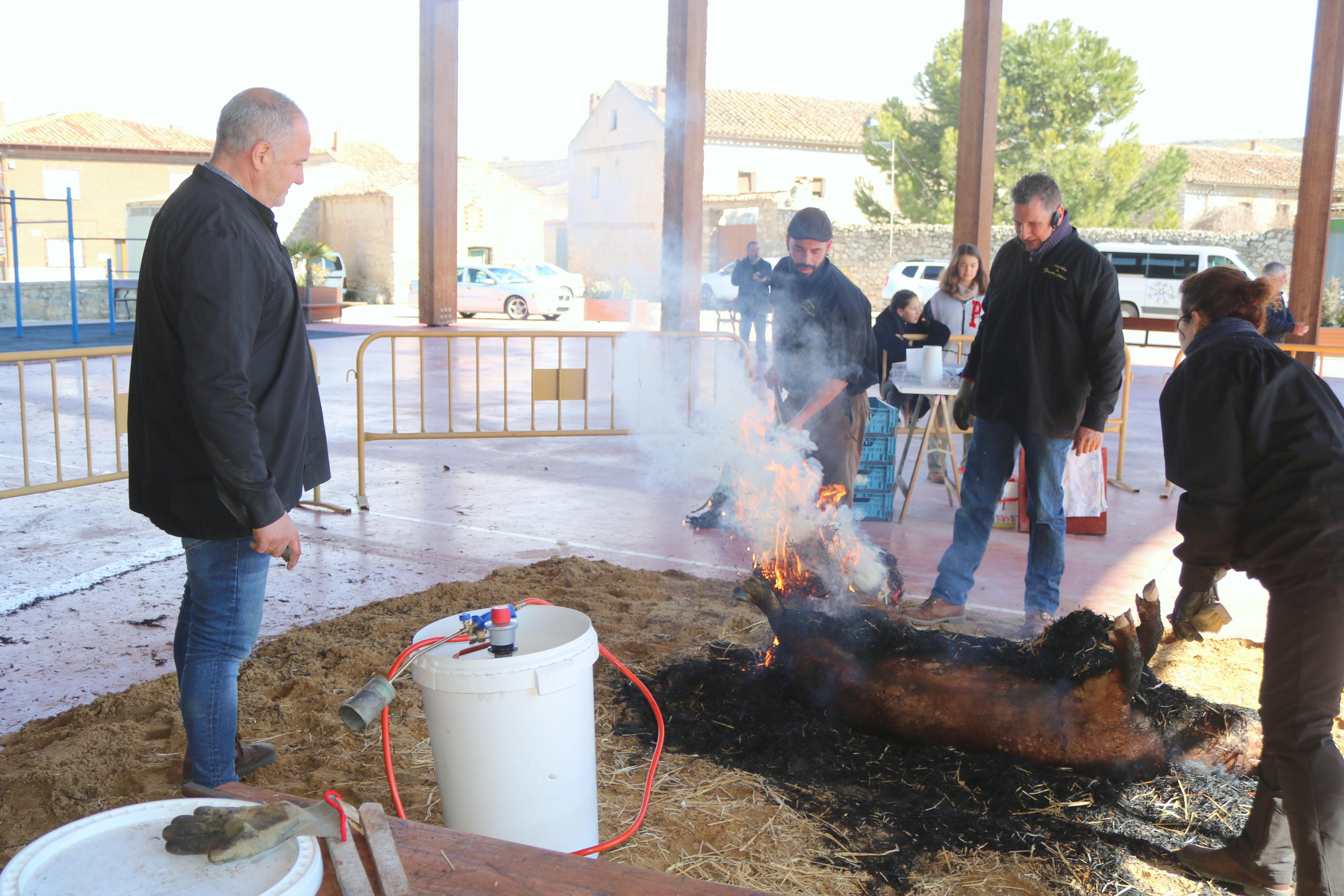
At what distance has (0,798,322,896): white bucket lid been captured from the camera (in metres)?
1.61

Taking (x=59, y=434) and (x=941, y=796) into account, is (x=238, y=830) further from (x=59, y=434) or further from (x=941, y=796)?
(x=59, y=434)

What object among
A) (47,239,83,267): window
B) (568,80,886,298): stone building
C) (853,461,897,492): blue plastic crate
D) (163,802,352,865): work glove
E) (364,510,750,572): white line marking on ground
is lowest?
(364,510,750,572): white line marking on ground

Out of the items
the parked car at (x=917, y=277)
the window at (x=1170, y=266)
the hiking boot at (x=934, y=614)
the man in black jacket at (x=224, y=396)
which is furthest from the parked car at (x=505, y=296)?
the man in black jacket at (x=224, y=396)

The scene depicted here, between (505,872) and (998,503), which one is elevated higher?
(998,503)

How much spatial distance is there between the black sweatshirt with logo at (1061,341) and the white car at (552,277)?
25.8 m

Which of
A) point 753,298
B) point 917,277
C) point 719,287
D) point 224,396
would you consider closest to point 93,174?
point 719,287

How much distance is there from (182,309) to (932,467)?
7.23m

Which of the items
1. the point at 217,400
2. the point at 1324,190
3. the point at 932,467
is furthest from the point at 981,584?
the point at 1324,190

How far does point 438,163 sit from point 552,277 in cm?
1153

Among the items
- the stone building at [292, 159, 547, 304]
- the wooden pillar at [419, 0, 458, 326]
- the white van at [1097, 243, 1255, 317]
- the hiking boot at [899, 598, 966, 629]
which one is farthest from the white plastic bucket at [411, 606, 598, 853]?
the stone building at [292, 159, 547, 304]

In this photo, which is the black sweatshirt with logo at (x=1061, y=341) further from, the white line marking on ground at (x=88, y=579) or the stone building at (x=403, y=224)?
the stone building at (x=403, y=224)

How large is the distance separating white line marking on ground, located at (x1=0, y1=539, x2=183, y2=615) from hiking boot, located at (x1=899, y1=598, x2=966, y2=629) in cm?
450

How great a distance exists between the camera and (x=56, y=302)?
79.3ft

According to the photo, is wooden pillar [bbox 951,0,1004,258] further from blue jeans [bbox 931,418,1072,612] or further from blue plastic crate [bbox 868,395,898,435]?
blue jeans [bbox 931,418,1072,612]
